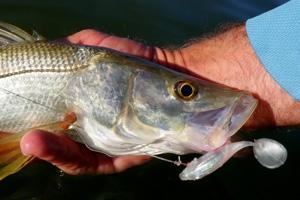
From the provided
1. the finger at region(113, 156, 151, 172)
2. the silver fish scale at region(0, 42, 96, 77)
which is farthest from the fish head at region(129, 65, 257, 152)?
the finger at region(113, 156, 151, 172)

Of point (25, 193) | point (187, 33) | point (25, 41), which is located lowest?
point (25, 193)

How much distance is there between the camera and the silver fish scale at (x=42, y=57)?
3.28 metres

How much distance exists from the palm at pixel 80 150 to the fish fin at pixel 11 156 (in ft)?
0.46

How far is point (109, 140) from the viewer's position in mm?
3174

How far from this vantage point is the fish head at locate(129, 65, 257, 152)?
2943 millimetres

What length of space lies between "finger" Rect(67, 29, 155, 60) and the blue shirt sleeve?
2.75 ft

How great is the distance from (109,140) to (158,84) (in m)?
0.45

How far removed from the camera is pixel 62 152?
3027 mm

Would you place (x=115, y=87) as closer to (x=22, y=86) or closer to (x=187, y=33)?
(x=22, y=86)

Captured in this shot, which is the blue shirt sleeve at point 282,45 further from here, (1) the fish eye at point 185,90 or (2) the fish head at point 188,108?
(1) the fish eye at point 185,90

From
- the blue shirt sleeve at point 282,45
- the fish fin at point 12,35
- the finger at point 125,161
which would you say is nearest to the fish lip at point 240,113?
the blue shirt sleeve at point 282,45

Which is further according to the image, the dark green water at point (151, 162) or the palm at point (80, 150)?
the dark green water at point (151, 162)

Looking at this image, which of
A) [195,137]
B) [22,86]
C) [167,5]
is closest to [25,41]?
[22,86]

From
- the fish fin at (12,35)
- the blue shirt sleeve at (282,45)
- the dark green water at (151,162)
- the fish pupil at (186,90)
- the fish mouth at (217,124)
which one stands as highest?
the blue shirt sleeve at (282,45)
